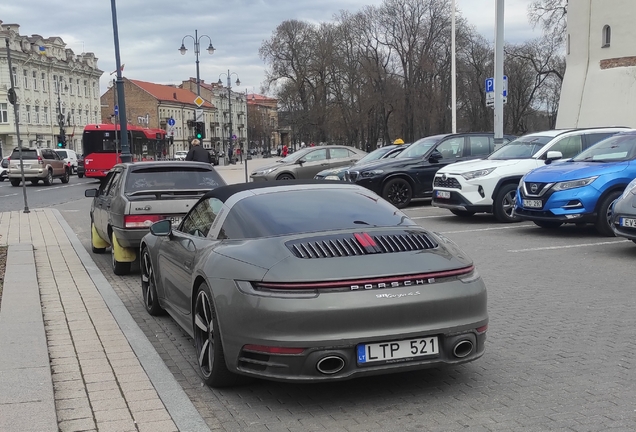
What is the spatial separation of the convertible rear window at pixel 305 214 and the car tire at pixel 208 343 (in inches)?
19.8

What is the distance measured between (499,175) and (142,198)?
732 cm

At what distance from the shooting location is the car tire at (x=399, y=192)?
1730cm

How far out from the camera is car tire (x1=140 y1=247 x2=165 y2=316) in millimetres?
7148

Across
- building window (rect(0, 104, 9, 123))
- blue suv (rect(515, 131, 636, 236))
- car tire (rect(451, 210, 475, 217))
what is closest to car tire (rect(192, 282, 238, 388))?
blue suv (rect(515, 131, 636, 236))

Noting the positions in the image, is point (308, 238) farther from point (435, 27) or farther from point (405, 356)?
point (435, 27)

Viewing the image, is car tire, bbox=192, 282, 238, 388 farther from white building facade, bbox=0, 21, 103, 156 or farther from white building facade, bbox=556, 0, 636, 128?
white building facade, bbox=0, 21, 103, 156

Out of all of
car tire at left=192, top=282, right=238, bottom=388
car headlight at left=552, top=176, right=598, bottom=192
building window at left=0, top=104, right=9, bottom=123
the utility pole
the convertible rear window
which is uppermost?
building window at left=0, top=104, right=9, bottom=123

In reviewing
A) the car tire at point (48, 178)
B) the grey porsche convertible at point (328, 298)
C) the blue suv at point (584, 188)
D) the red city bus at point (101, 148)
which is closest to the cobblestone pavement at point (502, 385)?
the grey porsche convertible at point (328, 298)

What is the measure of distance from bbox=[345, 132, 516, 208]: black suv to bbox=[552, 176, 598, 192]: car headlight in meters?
5.85

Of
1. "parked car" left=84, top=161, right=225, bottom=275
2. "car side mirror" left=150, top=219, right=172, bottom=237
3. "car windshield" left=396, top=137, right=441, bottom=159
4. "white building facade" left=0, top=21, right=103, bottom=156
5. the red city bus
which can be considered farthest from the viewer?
"white building facade" left=0, top=21, right=103, bottom=156

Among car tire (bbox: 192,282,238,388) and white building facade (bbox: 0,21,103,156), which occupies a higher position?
white building facade (bbox: 0,21,103,156)

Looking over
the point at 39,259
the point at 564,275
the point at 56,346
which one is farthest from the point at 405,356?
the point at 39,259

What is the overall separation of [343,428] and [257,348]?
691 mm

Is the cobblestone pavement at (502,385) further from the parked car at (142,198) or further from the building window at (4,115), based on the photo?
the building window at (4,115)
